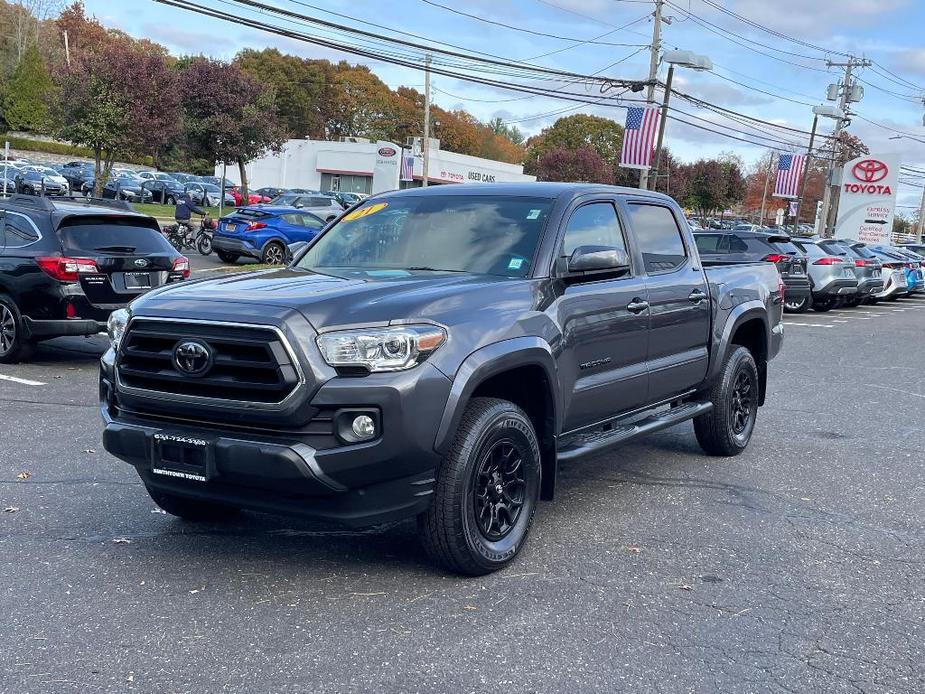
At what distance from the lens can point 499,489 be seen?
15.7 ft

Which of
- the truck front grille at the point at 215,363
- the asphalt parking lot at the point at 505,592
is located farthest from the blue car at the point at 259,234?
the truck front grille at the point at 215,363

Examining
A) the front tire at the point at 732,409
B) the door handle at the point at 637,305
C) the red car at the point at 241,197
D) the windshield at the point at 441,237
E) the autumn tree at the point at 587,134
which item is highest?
the autumn tree at the point at 587,134

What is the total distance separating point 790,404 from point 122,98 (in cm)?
2372

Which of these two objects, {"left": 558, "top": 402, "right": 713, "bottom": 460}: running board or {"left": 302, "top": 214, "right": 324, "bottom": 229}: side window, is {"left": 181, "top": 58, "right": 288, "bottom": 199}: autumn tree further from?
{"left": 558, "top": 402, "right": 713, "bottom": 460}: running board

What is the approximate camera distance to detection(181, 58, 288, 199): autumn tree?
3709 centimetres

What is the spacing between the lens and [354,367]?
416 cm

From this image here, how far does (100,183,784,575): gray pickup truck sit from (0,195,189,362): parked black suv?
5.02 metres

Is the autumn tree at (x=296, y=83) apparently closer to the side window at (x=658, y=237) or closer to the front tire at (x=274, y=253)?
the front tire at (x=274, y=253)

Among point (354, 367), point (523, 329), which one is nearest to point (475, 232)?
point (523, 329)

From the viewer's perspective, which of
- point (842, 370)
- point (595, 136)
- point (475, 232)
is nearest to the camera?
point (475, 232)

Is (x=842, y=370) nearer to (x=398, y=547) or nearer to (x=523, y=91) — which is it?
(x=398, y=547)

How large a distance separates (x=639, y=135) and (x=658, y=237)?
25.8 meters

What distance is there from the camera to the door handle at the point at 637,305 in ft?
19.0

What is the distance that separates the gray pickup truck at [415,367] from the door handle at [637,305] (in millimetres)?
32
